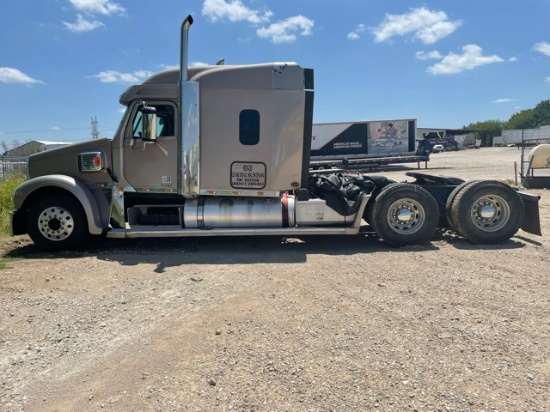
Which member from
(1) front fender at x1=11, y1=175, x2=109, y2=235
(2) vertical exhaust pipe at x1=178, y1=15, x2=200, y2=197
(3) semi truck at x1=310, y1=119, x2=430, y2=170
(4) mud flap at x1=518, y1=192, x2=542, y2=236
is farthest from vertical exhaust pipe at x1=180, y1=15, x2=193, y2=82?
(3) semi truck at x1=310, y1=119, x2=430, y2=170

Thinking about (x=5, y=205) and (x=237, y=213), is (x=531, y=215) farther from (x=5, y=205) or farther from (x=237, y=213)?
(x=5, y=205)

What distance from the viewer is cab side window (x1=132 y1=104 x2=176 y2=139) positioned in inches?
265

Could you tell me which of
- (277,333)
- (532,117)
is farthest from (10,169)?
(532,117)

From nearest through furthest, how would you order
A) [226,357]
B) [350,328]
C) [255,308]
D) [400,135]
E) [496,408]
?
[496,408]
[226,357]
[350,328]
[255,308]
[400,135]

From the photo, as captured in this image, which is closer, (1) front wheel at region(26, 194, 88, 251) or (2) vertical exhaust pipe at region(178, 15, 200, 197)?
(2) vertical exhaust pipe at region(178, 15, 200, 197)

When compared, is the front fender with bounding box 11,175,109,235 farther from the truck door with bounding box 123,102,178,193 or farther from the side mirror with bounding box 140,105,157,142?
the side mirror with bounding box 140,105,157,142

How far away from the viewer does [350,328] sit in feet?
12.5

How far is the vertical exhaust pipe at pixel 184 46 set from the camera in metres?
6.43

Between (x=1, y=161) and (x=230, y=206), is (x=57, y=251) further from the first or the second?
(x=1, y=161)

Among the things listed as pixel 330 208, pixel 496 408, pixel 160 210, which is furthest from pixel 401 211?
pixel 496 408

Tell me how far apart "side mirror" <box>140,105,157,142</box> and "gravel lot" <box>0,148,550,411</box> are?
1981 mm

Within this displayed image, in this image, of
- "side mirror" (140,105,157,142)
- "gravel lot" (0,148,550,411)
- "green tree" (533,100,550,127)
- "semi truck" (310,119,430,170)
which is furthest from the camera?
"green tree" (533,100,550,127)

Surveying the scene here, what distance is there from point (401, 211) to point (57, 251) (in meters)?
6.02

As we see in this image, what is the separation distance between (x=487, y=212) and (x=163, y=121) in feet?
19.4
